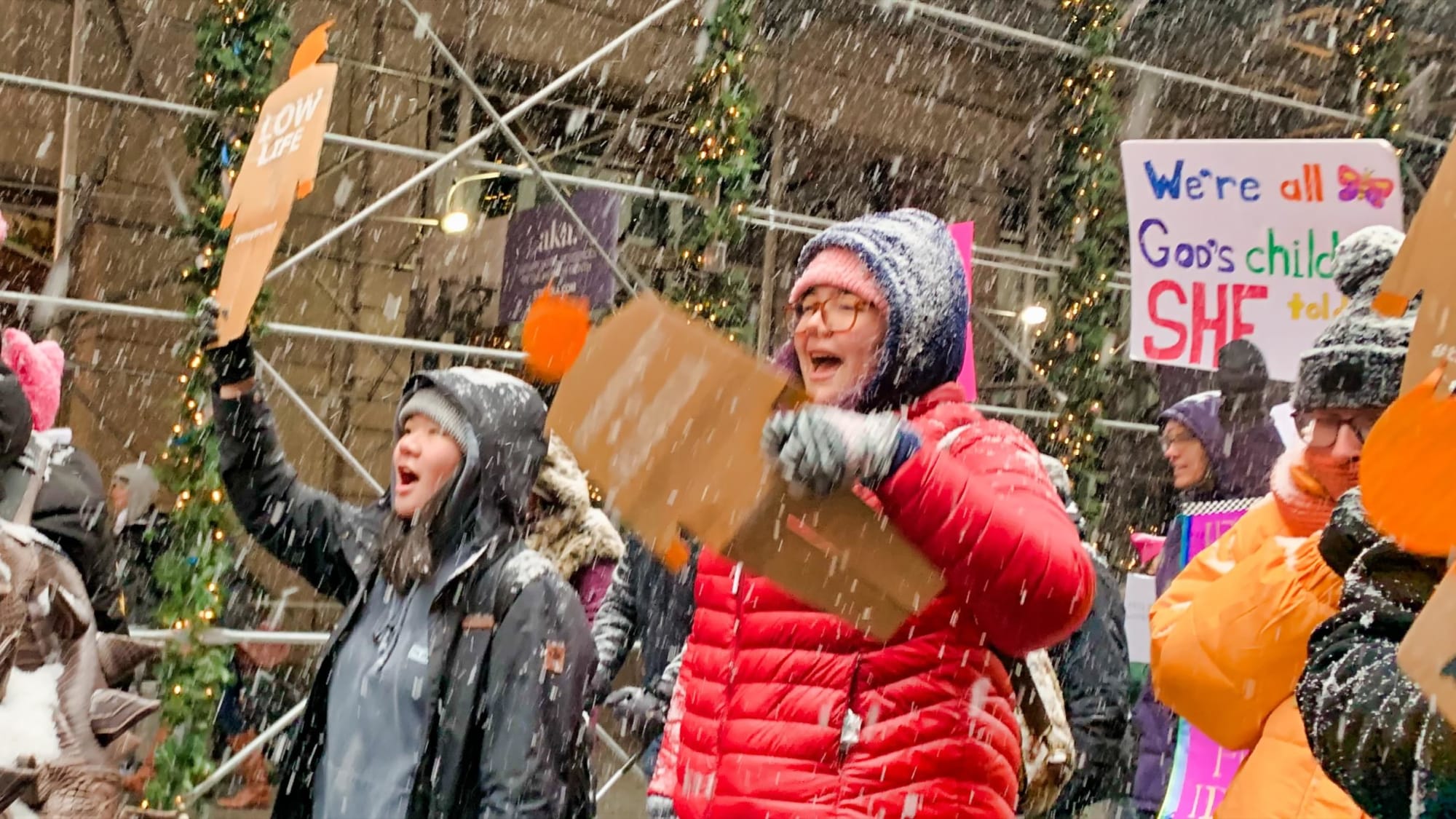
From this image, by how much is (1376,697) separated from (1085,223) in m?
7.62

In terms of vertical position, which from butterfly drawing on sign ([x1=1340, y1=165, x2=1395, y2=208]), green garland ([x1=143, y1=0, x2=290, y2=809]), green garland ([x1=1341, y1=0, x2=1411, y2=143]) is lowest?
green garland ([x1=143, y1=0, x2=290, y2=809])

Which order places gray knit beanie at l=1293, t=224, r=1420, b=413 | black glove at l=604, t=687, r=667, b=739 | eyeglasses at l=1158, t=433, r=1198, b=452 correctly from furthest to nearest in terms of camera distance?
eyeglasses at l=1158, t=433, r=1198, b=452 < black glove at l=604, t=687, r=667, b=739 < gray knit beanie at l=1293, t=224, r=1420, b=413

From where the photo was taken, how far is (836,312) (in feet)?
6.54

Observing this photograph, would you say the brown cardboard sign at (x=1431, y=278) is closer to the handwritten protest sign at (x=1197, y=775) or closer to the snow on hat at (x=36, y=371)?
the handwritten protest sign at (x=1197, y=775)

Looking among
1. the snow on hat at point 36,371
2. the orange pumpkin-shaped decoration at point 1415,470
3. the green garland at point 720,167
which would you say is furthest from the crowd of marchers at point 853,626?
the green garland at point 720,167

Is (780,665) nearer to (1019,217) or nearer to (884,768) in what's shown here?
(884,768)

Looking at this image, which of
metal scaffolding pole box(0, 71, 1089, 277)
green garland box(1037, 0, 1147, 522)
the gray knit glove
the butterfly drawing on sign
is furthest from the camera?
green garland box(1037, 0, 1147, 522)

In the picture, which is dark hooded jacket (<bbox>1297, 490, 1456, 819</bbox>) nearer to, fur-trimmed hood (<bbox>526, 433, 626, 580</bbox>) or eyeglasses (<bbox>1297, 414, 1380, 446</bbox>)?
eyeglasses (<bbox>1297, 414, 1380, 446</bbox>)

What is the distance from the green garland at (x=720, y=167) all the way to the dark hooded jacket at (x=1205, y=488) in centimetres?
274

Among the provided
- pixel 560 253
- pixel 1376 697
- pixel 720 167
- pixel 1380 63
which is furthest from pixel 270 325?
pixel 1380 63

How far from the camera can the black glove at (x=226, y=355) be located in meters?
2.99

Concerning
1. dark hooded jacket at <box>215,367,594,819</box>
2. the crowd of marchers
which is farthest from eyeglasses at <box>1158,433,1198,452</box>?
dark hooded jacket at <box>215,367,594,819</box>

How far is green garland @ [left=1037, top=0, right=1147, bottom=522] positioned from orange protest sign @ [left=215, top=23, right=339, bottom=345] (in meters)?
6.04

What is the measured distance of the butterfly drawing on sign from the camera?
176 inches
